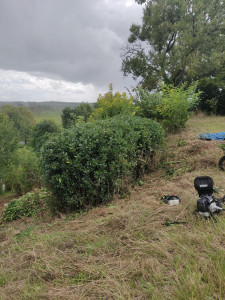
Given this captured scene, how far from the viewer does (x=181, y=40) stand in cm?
1517

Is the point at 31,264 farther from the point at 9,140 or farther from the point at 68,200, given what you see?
the point at 9,140

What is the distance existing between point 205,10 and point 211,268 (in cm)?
2019

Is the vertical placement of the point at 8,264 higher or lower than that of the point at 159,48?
lower

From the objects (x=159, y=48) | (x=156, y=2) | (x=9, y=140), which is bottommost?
(x=9, y=140)

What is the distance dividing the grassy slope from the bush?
657mm

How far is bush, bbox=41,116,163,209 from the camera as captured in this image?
3436 millimetres

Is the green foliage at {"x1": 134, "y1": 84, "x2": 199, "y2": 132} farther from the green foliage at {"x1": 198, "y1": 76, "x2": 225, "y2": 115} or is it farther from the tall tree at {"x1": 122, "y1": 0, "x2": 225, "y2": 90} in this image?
the tall tree at {"x1": 122, "y1": 0, "x2": 225, "y2": 90}

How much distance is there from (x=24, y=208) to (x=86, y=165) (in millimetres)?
2355

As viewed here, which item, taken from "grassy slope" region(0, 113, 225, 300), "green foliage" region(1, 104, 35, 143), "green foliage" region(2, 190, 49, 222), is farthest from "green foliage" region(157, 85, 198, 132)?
"green foliage" region(1, 104, 35, 143)

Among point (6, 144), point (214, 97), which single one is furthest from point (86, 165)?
point (6, 144)

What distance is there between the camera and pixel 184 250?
1773mm

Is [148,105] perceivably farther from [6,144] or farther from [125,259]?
[6,144]

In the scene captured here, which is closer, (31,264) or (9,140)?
(31,264)

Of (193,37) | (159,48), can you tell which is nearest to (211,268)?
(193,37)
